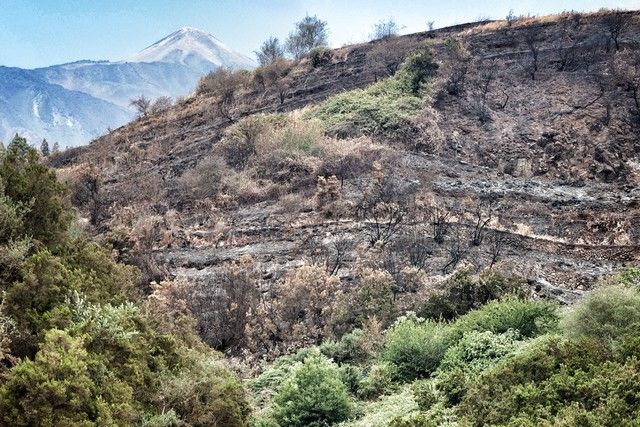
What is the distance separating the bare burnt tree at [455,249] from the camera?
19.0m

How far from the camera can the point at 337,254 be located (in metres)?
20.3

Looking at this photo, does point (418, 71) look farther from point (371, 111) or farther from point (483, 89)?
point (371, 111)

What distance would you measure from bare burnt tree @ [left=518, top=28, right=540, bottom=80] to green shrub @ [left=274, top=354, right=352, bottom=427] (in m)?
25.4

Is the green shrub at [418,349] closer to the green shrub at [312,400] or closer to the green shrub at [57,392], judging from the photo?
the green shrub at [312,400]

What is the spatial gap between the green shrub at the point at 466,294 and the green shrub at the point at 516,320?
9.03 feet

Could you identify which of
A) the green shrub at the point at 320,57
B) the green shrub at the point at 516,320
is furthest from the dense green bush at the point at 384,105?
the green shrub at the point at 516,320

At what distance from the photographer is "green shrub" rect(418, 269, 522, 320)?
15.4m

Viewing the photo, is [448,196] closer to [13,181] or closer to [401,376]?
[401,376]

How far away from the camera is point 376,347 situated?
46.2 feet

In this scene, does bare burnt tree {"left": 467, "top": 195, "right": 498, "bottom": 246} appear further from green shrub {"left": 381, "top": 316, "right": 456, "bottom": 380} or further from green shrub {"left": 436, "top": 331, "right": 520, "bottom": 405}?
green shrub {"left": 436, "top": 331, "right": 520, "bottom": 405}

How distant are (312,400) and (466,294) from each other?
6.37 m

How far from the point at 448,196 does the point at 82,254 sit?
622 inches

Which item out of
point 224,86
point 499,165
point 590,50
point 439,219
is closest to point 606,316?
point 439,219

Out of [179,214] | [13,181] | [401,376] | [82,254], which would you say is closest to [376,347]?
[401,376]
